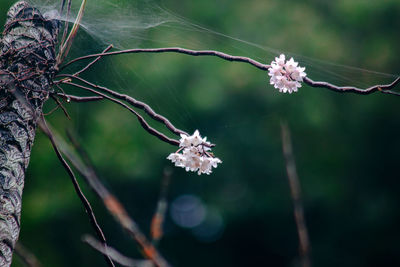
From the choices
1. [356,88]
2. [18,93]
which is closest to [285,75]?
[356,88]

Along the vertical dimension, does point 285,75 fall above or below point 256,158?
Answer: below

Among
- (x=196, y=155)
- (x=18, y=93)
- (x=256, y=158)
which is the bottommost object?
(x=18, y=93)

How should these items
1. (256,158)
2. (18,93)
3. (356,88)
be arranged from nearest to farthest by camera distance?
(18,93) < (356,88) < (256,158)

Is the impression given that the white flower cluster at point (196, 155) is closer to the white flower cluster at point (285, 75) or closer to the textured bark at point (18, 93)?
the white flower cluster at point (285, 75)

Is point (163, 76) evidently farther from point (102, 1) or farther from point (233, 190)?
point (102, 1)

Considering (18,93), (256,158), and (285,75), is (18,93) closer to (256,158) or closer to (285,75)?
(285,75)

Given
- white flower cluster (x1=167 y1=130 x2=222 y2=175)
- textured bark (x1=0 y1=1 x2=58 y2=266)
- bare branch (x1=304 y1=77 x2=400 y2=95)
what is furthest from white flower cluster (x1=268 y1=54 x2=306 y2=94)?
textured bark (x1=0 y1=1 x2=58 y2=266)

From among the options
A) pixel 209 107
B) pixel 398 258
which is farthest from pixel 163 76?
pixel 398 258

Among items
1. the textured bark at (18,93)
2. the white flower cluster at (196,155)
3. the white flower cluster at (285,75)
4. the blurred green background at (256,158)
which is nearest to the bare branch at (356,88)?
the white flower cluster at (285,75)
